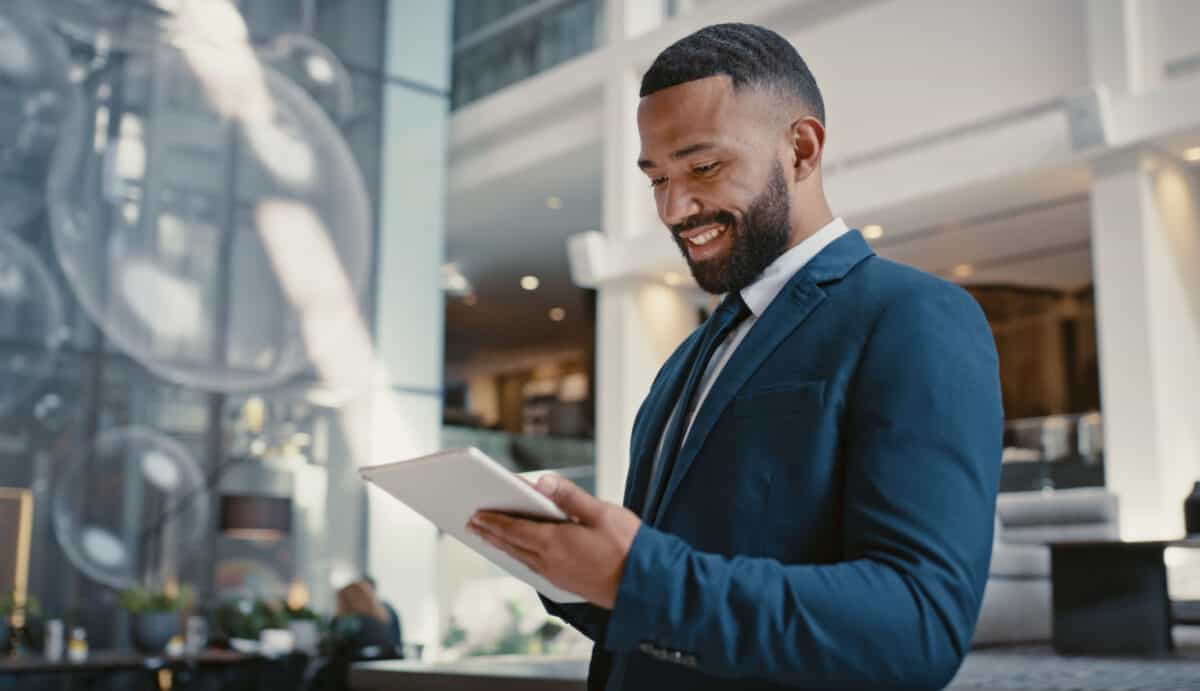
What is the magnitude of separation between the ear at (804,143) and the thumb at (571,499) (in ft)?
1.23

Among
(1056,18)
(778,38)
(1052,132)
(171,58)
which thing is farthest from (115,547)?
(778,38)

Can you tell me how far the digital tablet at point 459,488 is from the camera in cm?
92

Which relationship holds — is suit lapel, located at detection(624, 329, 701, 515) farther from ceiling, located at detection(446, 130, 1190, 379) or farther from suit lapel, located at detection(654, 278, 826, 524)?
ceiling, located at detection(446, 130, 1190, 379)

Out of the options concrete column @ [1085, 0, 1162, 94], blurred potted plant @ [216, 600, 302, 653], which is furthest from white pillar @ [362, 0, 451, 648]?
concrete column @ [1085, 0, 1162, 94]

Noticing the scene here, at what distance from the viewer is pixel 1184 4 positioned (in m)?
8.55

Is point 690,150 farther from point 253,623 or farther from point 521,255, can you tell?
point 521,255

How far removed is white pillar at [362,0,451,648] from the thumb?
943 cm

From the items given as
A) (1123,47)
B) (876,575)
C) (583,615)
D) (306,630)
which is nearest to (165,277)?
(306,630)

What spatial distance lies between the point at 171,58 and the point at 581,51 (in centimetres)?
557

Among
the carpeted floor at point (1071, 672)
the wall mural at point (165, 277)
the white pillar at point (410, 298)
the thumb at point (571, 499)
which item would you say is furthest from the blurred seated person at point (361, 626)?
the thumb at point (571, 499)

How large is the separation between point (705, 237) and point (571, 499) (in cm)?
31

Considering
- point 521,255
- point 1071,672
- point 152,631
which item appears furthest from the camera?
point 521,255

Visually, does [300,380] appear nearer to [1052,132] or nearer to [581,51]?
[581,51]

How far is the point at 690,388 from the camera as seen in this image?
1181mm
